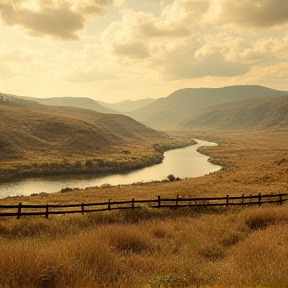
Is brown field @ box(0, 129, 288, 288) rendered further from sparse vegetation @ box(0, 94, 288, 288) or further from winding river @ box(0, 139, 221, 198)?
winding river @ box(0, 139, 221, 198)

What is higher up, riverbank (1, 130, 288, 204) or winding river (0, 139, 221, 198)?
riverbank (1, 130, 288, 204)

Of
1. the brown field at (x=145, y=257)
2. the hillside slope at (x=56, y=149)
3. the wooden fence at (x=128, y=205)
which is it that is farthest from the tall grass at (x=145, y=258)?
the hillside slope at (x=56, y=149)

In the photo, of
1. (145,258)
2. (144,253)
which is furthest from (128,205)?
(145,258)

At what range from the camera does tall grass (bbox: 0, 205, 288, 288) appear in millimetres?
6324

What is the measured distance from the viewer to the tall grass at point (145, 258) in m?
6.32

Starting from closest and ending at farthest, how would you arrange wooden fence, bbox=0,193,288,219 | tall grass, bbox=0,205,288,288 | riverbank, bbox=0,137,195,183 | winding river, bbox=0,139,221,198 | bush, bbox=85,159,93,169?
tall grass, bbox=0,205,288,288
wooden fence, bbox=0,193,288,219
winding river, bbox=0,139,221,198
riverbank, bbox=0,137,195,183
bush, bbox=85,159,93,169

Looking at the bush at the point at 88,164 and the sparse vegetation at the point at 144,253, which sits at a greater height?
the sparse vegetation at the point at 144,253

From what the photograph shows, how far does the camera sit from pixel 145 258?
8.88m

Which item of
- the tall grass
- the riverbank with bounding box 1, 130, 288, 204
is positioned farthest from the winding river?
the tall grass

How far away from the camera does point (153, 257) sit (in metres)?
9.24

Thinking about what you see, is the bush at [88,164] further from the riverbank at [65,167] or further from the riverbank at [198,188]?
the riverbank at [198,188]

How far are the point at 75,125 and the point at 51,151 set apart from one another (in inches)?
1609

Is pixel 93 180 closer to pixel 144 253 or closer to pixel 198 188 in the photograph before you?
pixel 198 188

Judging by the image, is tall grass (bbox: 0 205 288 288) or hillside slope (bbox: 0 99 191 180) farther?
hillside slope (bbox: 0 99 191 180)
